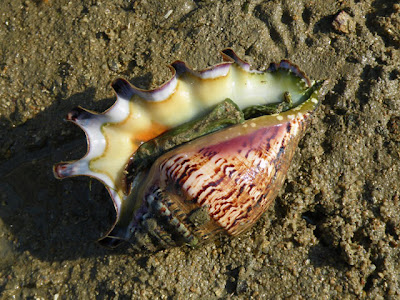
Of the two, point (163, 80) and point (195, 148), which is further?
point (163, 80)

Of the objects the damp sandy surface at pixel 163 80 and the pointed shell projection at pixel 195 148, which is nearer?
the pointed shell projection at pixel 195 148

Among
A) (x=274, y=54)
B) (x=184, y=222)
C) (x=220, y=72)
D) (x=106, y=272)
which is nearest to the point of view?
(x=184, y=222)

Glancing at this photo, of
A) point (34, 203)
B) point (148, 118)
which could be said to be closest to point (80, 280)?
point (34, 203)

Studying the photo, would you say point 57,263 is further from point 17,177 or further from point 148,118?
point 148,118

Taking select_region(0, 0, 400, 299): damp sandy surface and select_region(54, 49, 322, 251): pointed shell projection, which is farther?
select_region(0, 0, 400, 299): damp sandy surface
